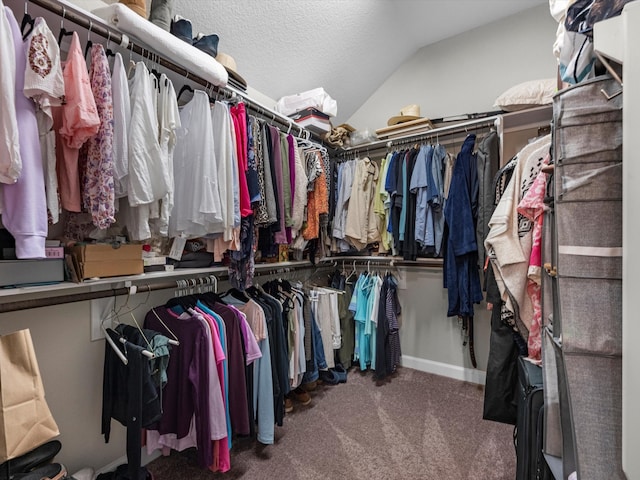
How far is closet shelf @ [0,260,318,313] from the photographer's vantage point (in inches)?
42.2

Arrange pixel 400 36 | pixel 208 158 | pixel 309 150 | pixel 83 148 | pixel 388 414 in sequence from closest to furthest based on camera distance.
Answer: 1. pixel 83 148
2. pixel 208 158
3. pixel 388 414
4. pixel 309 150
5. pixel 400 36

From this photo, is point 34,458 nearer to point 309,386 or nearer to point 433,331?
point 309,386

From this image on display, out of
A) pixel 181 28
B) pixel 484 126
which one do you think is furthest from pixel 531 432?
pixel 181 28

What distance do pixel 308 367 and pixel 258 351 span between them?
69cm

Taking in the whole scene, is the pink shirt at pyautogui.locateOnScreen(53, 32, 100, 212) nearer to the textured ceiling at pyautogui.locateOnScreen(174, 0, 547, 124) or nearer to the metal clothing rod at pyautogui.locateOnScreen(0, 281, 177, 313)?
the metal clothing rod at pyautogui.locateOnScreen(0, 281, 177, 313)

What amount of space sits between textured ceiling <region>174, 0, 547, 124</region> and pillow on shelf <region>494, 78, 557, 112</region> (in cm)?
94

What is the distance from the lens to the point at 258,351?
1570 millimetres

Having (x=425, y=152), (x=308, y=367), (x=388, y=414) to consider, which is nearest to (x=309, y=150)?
(x=425, y=152)

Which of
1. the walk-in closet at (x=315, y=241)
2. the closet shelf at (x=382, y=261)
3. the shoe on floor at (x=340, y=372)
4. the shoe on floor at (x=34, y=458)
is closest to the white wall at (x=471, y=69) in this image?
the walk-in closet at (x=315, y=241)

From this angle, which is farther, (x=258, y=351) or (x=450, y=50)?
(x=450, y=50)

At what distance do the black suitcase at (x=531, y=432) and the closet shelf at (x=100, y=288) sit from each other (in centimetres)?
154

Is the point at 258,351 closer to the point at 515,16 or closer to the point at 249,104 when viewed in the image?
the point at 249,104

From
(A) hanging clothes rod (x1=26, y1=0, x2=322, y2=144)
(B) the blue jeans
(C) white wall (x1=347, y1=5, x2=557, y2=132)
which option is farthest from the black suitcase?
(C) white wall (x1=347, y1=5, x2=557, y2=132)

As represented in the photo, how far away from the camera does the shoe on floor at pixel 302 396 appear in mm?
2149
